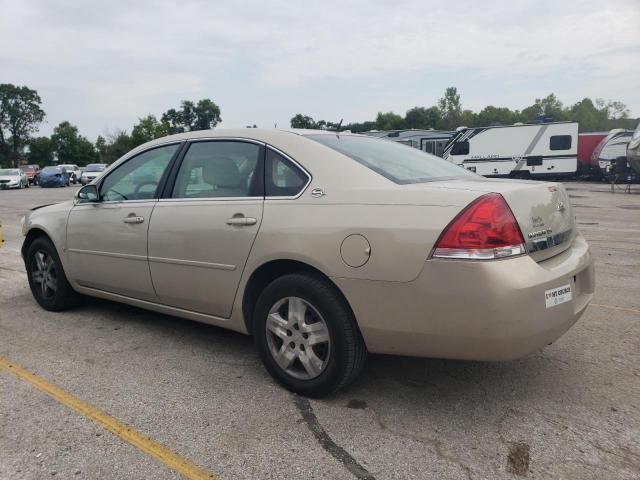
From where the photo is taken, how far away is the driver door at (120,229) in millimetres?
3969

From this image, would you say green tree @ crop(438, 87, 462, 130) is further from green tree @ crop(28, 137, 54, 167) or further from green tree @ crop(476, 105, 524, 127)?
green tree @ crop(28, 137, 54, 167)

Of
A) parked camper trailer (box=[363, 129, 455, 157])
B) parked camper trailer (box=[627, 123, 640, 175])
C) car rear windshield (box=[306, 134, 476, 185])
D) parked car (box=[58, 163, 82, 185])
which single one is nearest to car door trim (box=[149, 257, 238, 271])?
car rear windshield (box=[306, 134, 476, 185])

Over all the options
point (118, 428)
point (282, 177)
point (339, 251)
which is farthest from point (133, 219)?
point (339, 251)

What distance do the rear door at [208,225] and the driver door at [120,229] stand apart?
0.16 meters

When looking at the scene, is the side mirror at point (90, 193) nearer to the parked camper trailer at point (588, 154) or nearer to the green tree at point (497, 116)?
the parked camper trailer at point (588, 154)

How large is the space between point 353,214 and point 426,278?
0.52m

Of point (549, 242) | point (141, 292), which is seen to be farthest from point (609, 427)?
point (141, 292)

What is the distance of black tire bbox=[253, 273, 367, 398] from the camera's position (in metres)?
2.87

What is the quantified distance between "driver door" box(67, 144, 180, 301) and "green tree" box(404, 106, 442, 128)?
90.9 meters

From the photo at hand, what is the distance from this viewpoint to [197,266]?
354 centimetres

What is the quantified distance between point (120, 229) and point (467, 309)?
2764 mm

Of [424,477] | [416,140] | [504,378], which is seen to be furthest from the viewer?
[416,140]

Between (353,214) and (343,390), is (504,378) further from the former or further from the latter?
(353,214)

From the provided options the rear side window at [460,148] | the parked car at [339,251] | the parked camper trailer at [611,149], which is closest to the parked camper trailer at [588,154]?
the parked camper trailer at [611,149]
